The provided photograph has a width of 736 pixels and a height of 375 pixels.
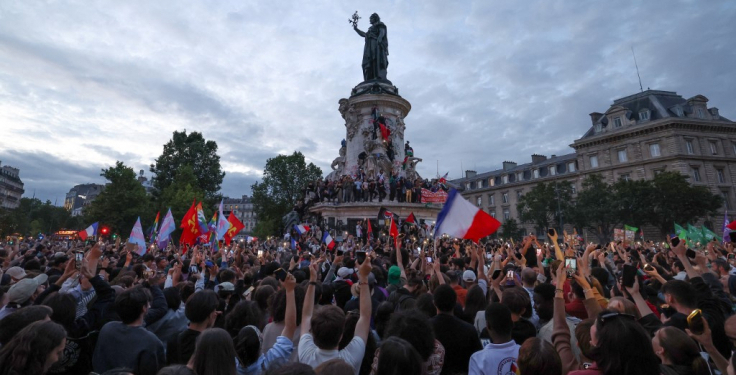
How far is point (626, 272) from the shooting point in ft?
14.9

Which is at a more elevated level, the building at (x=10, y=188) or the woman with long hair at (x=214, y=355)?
the building at (x=10, y=188)

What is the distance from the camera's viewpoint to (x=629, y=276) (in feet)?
14.7

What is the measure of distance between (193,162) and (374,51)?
36300mm

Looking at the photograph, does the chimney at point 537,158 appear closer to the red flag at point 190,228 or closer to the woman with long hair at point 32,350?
the red flag at point 190,228

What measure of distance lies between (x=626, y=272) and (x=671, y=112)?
67208 mm

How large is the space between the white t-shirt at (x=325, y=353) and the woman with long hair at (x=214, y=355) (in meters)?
0.62

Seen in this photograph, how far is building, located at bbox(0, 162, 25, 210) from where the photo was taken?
9231 cm

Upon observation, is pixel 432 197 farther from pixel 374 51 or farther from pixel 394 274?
pixel 394 274

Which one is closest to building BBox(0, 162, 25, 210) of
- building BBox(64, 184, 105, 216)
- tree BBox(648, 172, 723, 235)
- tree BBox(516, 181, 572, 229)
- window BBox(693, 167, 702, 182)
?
building BBox(64, 184, 105, 216)

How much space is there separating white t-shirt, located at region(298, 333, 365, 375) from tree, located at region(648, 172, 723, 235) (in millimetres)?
54676

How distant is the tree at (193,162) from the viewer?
56500mm

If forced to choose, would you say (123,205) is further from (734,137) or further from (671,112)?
(734,137)

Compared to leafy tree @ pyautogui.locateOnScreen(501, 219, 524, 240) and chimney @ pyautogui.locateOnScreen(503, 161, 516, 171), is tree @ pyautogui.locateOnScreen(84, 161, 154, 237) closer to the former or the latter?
leafy tree @ pyautogui.locateOnScreen(501, 219, 524, 240)

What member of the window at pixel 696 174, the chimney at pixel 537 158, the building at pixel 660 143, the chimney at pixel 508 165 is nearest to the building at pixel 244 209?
the chimney at pixel 508 165
